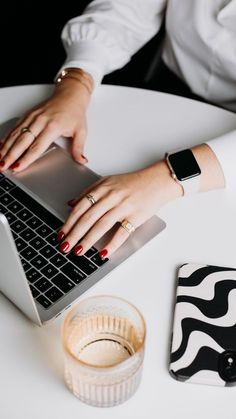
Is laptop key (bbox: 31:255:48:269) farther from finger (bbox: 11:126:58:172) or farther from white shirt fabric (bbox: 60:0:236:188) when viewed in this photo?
white shirt fabric (bbox: 60:0:236:188)

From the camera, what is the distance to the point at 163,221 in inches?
37.7

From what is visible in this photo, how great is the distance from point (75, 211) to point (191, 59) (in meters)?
0.56

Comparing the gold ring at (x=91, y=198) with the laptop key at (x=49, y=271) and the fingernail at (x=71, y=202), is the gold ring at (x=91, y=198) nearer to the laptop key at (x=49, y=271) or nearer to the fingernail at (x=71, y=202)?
the fingernail at (x=71, y=202)

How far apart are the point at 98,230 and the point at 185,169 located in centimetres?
21

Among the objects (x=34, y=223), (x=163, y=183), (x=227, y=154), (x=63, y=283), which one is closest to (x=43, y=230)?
(x=34, y=223)

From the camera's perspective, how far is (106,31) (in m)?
1.29

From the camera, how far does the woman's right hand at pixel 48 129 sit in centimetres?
106

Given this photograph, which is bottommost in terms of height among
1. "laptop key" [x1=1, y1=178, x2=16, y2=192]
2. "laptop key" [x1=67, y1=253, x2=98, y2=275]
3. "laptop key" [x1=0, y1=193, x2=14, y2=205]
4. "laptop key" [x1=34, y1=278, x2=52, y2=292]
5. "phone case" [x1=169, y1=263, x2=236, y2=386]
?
"phone case" [x1=169, y1=263, x2=236, y2=386]

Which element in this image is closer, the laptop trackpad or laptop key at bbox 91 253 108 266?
laptop key at bbox 91 253 108 266

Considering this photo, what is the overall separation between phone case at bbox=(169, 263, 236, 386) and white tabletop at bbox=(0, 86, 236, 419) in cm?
2

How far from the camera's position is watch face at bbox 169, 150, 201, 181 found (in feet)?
3.33

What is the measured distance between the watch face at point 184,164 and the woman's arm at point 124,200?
11mm

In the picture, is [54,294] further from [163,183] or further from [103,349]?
[163,183]

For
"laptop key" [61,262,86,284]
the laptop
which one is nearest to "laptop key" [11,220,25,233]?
the laptop
